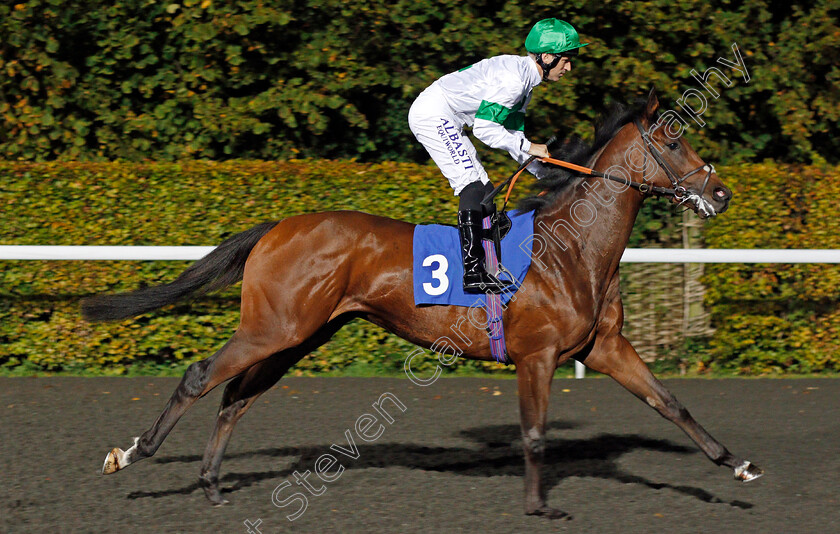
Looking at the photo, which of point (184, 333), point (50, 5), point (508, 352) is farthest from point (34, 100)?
point (508, 352)

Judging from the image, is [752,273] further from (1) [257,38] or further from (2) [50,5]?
(2) [50,5]

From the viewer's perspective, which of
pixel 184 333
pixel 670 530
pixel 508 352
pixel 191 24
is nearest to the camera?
pixel 670 530

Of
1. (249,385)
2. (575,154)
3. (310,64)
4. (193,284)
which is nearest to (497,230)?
(575,154)

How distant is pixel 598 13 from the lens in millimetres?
8945

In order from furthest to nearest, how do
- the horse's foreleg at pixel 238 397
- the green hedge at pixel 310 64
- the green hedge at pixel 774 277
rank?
the green hedge at pixel 310 64, the green hedge at pixel 774 277, the horse's foreleg at pixel 238 397

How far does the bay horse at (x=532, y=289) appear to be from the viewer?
4.54m

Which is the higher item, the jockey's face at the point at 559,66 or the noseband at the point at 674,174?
the jockey's face at the point at 559,66

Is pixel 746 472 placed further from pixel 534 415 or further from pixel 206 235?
pixel 206 235

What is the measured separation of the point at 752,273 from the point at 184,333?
460cm

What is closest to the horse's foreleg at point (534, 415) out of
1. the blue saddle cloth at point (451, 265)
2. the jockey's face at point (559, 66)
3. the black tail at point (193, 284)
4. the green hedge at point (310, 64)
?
the blue saddle cloth at point (451, 265)

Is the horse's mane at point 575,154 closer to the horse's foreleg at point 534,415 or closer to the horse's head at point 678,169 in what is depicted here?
the horse's head at point 678,169

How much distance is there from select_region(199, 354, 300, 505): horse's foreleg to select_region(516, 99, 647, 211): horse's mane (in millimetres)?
1516

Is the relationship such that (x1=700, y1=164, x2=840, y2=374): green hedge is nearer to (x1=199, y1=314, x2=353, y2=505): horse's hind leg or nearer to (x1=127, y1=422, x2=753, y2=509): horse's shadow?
(x1=127, y1=422, x2=753, y2=509): horse's shadow

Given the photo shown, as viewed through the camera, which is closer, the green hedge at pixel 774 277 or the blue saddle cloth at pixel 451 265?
the blue saddle cloth at pixel 451 265
